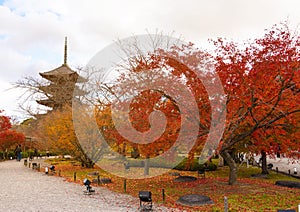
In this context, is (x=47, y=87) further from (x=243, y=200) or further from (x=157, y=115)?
(x=243, y=200)

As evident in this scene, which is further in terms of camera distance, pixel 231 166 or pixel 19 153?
pixel 19 153

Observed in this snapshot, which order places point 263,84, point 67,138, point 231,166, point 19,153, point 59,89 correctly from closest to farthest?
point 263,84, point 231,166, point 67,138, point 59,89, point 19,153

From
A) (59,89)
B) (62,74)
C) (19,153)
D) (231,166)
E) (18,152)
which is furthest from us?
(18,152)

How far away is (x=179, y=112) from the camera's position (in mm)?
12273

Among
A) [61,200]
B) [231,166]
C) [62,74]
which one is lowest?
[61,200]

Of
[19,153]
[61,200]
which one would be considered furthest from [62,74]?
[61,200]

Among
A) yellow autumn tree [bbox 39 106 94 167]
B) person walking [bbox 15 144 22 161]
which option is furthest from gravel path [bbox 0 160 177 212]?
person walking [bbox 15 144 22 161]

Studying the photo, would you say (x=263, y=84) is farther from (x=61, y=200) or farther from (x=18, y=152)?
(x=18, y=152)

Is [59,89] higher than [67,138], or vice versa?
[59,89]

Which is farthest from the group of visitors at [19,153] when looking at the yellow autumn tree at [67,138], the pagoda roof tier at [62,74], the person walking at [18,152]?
the yellow autumn tree at [67,138]

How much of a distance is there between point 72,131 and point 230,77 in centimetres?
1530

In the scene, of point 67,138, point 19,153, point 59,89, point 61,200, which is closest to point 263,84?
point 61,200

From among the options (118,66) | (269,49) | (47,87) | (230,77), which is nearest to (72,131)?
(118,66)

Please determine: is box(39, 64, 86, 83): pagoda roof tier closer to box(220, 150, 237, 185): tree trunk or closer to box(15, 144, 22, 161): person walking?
box(15, 144, 22, 161): person walking
